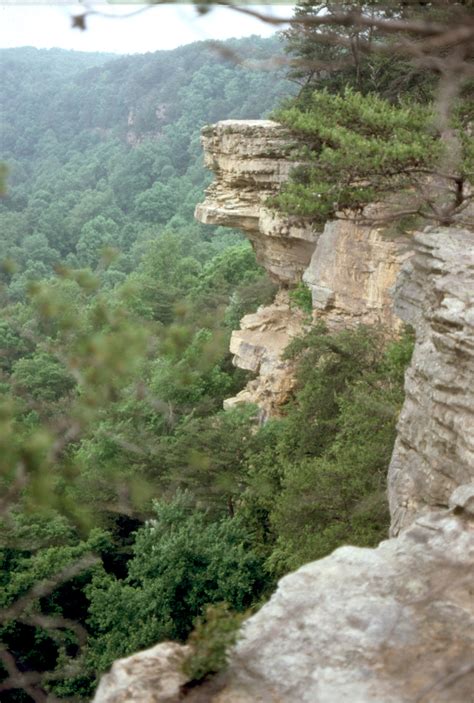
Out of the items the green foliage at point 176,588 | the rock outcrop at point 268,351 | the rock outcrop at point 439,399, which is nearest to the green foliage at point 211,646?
the rock outcrop at point 439,399

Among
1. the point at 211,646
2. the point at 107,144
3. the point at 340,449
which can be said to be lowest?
the point at 340,449

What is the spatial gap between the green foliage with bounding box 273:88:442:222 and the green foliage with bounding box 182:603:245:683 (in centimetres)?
713

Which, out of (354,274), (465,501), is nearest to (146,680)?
(465,501)

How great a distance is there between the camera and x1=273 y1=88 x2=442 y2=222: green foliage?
9.48m

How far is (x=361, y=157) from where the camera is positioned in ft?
31.9

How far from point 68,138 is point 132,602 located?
207 feet

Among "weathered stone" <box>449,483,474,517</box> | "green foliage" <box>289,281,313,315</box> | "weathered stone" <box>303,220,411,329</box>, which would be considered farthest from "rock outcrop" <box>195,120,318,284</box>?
"weathered stone" <box>449,483,474,517</box>

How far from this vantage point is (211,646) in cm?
320

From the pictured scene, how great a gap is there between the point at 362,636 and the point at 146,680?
98 centimetres

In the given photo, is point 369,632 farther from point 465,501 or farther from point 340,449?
point 340,449

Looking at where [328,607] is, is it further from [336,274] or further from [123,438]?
[123,438]

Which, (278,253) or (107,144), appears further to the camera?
(107,144)

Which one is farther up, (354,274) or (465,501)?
(465,501)

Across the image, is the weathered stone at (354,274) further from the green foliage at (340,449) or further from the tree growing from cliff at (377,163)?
the tree growing from cliff at (377,163)
